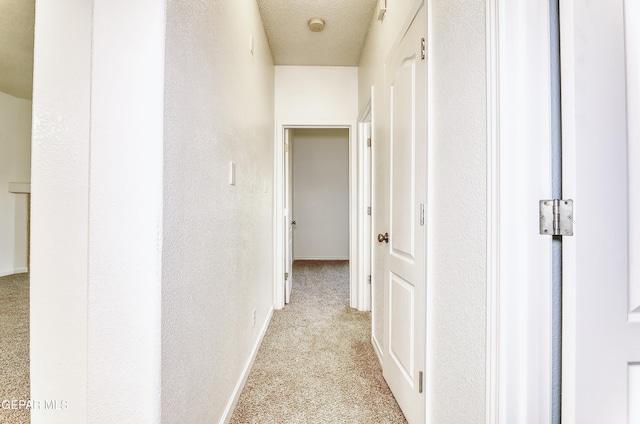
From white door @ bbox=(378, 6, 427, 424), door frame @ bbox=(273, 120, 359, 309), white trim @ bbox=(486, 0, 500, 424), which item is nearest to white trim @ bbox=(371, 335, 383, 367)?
white door @ bbox=(378, 6, 427, 424)

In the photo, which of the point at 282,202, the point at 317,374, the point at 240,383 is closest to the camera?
the point at 240,383

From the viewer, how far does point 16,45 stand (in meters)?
3.02

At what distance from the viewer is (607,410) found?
2.20ft

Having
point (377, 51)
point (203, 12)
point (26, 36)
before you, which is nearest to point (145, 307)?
point (203, 12)

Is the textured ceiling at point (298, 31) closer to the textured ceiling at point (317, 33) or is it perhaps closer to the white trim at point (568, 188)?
the textured ceiling at point (317, 33)

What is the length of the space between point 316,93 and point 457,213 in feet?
8.44

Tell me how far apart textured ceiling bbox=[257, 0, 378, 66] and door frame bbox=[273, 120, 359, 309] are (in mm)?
647

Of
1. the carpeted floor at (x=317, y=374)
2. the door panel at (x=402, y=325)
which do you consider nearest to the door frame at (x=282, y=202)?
the carpeted floor at (x=317, y=374)

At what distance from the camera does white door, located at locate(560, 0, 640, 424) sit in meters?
0.67

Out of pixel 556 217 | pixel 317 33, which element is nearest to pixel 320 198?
pixel 317 33

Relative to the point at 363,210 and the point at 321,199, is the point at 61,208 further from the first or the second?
the point at 321,199

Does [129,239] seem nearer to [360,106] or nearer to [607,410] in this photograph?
[607,410]

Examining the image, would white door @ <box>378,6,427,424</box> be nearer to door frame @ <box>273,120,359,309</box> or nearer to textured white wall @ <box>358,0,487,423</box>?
textured white wall @ <box>358,0,487,423</box>

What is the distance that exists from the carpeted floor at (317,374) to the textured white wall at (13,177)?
4.45m
